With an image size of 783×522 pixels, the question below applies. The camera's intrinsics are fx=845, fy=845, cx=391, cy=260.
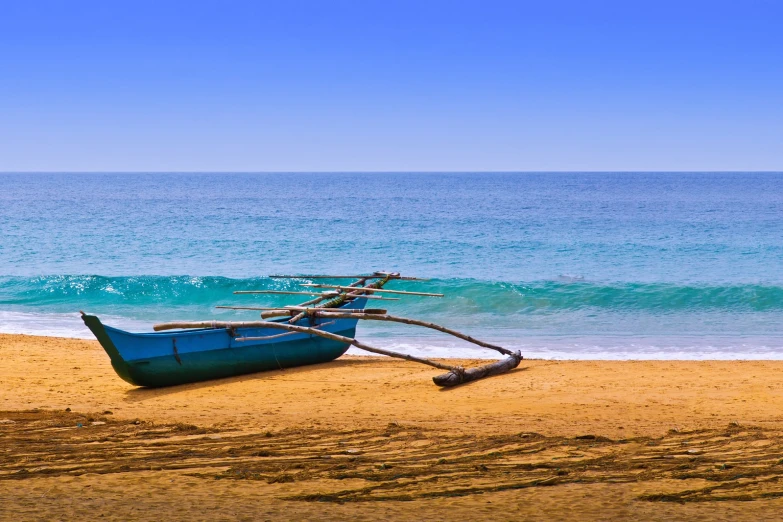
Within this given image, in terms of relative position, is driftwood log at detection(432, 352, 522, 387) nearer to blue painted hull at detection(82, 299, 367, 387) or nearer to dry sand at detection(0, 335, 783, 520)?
dry sand at detection(0, 335, 783, 520)

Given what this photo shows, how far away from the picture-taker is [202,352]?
39.4 feet

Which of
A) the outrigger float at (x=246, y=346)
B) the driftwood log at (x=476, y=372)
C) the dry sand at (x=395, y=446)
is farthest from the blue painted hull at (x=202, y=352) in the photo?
the driftwood log at (x=476, y=372)

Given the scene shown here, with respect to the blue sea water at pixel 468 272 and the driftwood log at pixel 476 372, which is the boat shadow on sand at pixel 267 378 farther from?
the blue sea water at pixel 468 272

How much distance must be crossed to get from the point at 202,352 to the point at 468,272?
17283 millimetres

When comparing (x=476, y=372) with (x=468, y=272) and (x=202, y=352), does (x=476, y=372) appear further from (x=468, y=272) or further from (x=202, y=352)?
(x=468, y=272)

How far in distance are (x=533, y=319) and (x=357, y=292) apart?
6836 millimetres

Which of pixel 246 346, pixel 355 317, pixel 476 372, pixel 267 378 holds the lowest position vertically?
pixel 267 378

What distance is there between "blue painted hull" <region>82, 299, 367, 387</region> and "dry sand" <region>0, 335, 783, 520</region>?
0.27 m

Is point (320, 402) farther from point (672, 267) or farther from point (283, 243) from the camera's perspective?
point (283, 243)

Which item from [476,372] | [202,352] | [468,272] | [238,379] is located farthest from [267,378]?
[468,272]

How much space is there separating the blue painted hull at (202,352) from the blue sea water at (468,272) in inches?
127

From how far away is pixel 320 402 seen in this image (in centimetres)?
1061

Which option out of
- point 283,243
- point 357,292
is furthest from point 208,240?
point 357,292

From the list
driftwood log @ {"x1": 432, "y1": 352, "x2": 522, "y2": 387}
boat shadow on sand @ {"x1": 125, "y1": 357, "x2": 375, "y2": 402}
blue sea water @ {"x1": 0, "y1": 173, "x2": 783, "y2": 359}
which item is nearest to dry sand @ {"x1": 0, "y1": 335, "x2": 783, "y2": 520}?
boat shadow on sand @ {"x1": 125, "y1": 357, "x2": 375, "y2": 402}
